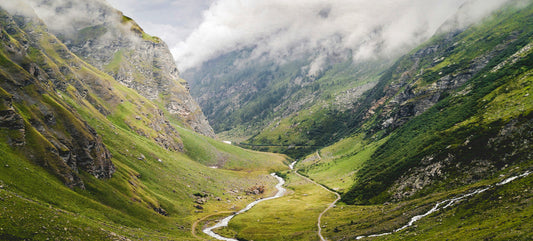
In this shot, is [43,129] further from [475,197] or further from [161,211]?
[475,197]

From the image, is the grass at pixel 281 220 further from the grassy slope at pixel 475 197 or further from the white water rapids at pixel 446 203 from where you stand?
the white water rapids at pixel 446 203

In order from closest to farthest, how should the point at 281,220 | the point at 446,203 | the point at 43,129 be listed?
1. the point at 446,203
2. the point at 43,129
3. the point at 281,220

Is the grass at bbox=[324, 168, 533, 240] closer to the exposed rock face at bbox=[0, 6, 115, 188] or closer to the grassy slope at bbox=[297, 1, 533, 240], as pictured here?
the grassy slope at bbox=[297, 1, 533, 240]

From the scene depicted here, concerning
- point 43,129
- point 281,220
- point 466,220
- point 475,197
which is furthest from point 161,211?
point 475,197

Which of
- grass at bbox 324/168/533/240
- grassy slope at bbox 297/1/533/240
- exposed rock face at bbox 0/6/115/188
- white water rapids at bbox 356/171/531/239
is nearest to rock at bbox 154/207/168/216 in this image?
exposed rock face at bbox 0/6/115/188

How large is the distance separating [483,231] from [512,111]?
96189 millimetres

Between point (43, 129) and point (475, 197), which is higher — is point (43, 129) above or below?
above

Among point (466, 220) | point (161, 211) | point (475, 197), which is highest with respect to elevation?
point (161, 211)

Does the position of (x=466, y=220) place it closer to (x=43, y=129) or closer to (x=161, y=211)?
(x=161, y=211)

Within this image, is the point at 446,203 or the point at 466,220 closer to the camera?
the point at 466,220

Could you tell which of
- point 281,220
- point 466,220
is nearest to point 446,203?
point 466,220

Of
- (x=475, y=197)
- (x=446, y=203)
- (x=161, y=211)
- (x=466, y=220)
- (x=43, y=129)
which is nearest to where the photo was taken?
(x=466, y=220)

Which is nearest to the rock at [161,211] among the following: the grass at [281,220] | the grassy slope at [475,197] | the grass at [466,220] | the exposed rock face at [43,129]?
the exposed rock face at [43,129]

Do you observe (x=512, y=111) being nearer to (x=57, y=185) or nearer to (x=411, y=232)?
(x=411, y=232)
